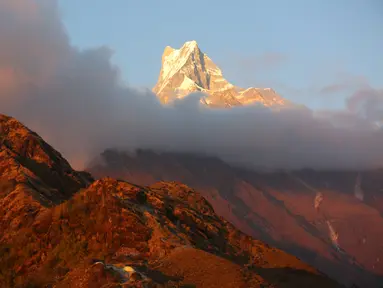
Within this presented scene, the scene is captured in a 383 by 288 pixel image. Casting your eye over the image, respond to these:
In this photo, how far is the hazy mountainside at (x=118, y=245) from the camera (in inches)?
2574

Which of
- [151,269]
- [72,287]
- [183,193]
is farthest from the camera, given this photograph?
[183,193]

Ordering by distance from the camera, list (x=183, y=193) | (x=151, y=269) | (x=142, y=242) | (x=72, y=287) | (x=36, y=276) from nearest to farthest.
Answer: (x=72, y=287)
(x=151, y=269)
(x=36, y=276)
(x=142, y=242)
(x=183, y=193)

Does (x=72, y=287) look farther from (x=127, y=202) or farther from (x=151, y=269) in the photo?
(x=127, y=202)

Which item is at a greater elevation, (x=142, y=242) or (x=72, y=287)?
(x=142, y=242)

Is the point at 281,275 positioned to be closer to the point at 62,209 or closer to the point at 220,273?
the point at 220,273

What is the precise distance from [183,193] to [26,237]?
58.6 metres

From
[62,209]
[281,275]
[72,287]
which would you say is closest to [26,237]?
[62,209]

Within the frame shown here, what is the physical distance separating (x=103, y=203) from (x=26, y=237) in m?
12.0

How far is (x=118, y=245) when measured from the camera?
78438 millimetres

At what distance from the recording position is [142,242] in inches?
3125

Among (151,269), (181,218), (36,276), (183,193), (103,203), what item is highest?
(183,193)

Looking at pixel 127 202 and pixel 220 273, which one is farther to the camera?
pixel 127 202

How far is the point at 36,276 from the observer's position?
74.5 metres

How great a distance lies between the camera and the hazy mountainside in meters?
65.4
